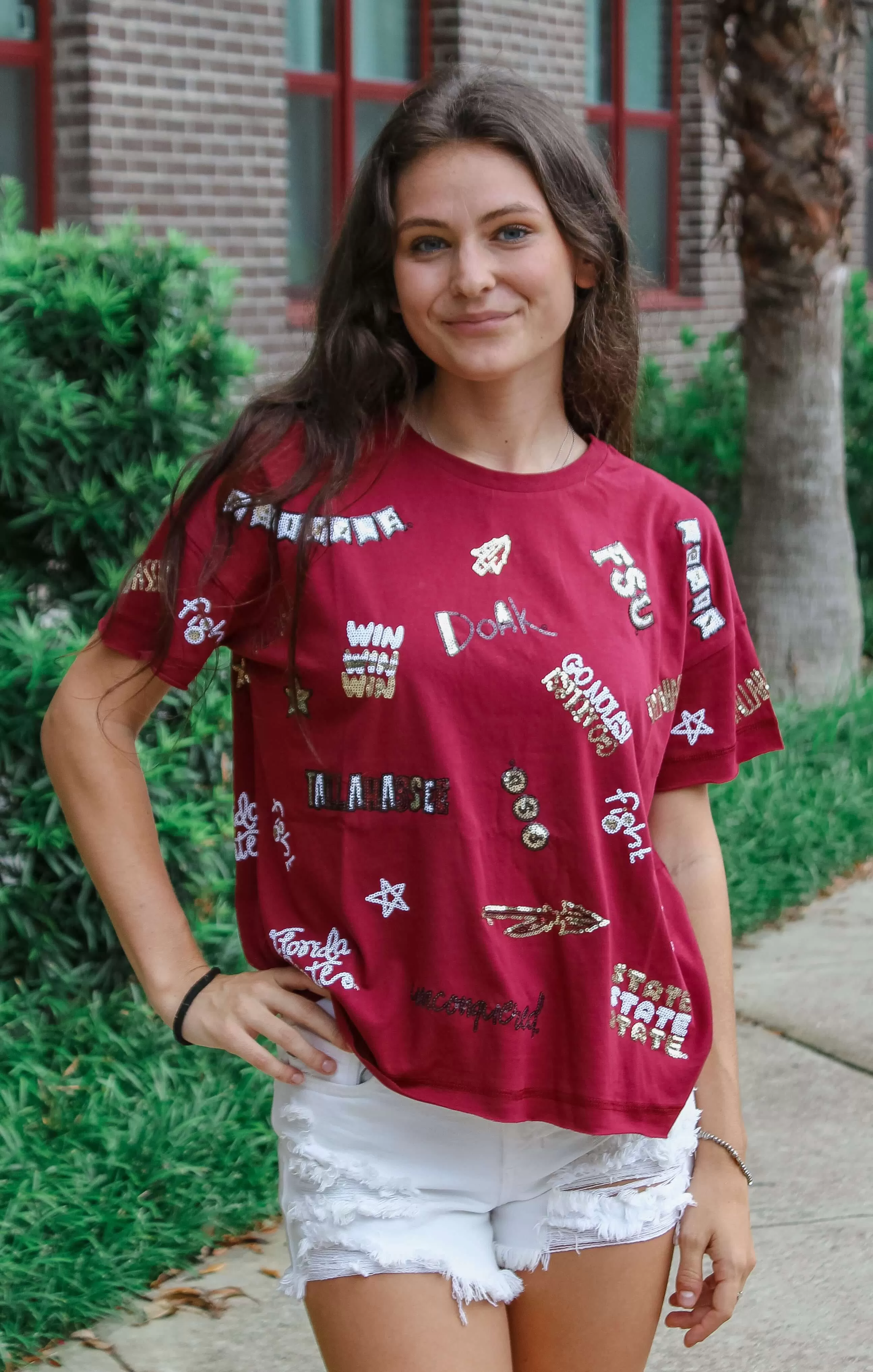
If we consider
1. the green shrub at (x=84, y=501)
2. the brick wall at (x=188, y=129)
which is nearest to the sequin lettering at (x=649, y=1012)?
the green shrub at (x=84, y=501)

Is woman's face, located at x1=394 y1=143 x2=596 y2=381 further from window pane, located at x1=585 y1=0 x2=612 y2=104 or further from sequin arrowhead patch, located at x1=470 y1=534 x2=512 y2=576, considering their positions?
window pane, located at x1=585 y1=0 x2=612 y2=104

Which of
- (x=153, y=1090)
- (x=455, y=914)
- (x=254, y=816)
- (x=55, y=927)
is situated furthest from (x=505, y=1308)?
(x=55, y=927)

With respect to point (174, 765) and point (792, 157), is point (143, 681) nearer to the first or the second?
point (174, 765)

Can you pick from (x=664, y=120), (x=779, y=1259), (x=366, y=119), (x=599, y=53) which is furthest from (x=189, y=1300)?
(x=664, y=120)

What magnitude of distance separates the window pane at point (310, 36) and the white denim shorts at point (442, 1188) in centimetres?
723

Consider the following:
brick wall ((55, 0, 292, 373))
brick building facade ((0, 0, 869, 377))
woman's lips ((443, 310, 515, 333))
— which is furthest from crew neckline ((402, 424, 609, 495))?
brick wall ((55, 0, 292, 373))

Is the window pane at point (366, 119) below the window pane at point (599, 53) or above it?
below

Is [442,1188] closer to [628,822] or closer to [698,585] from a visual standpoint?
[628,822]

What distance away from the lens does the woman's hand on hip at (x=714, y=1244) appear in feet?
6.64

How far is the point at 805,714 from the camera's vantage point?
705cm

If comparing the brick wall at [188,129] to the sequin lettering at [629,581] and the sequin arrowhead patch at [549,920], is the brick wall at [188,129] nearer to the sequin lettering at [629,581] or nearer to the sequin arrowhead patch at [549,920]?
the sequin lettering at [629,581]

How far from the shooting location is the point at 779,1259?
3.54m

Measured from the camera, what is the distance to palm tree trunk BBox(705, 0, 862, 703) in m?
7.06

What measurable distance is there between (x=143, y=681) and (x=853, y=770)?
504cm
